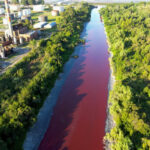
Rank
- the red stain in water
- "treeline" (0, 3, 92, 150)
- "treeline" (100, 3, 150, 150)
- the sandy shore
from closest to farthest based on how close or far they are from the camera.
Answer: "treeline" (100, 3, 150, 150) < "treeline" (0, 3, 92, 150) < the sandy shore < the red stain in water

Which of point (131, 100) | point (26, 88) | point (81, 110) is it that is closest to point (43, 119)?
point (26, 88)

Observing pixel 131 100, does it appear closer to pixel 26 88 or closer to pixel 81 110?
pixel 81 110

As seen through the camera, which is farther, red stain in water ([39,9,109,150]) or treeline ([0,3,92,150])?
red stain in water ([39,9,109,150])

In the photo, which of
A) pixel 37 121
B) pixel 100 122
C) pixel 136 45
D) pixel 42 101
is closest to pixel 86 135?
pixel 100 122

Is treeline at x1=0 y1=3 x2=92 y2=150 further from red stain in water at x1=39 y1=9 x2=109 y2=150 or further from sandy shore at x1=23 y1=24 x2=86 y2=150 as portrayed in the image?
red stain in water at x1=39 y1=9 x2=109 y2=150

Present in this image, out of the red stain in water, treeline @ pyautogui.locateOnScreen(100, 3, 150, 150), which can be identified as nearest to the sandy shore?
the red stain in water

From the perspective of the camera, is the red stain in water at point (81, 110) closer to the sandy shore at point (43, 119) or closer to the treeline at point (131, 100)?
the sandy shore at point (43, 119)

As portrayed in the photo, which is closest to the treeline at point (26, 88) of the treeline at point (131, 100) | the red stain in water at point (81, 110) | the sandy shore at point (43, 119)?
the sandy shore at point (43, 119)
